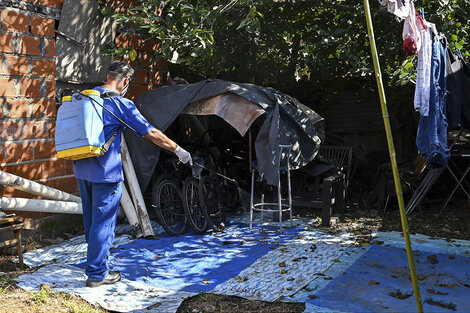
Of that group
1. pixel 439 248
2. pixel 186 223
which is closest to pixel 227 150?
pixel 186 223

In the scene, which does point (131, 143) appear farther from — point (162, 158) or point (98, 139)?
point (98, 139)

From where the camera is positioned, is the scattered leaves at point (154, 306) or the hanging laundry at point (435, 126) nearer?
the scattered leaves at point (154, 306)

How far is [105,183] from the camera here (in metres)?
5.16

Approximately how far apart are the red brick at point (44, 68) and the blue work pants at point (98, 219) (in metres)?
2.40

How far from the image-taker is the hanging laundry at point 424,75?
5.05 m

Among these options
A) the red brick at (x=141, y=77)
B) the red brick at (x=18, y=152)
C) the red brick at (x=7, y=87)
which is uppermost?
the red brick at (x=141, y=77)

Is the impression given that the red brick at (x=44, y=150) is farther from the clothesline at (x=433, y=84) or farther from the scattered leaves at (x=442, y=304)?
the scattered leaves at (x=442, y=304)

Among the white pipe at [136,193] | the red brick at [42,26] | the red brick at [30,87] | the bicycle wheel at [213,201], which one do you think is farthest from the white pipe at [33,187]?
the red brick at [42,26]

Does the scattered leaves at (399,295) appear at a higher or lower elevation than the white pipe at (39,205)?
lower

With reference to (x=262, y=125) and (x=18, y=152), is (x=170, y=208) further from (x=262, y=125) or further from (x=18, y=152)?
(x=18, y=152)

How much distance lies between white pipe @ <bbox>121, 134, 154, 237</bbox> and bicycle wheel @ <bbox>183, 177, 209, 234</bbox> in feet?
A: 1.83

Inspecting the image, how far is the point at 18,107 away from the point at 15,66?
0.51 m

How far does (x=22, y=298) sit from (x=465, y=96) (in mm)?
5059

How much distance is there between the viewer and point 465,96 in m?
5.95
